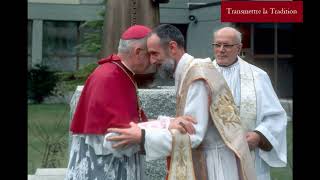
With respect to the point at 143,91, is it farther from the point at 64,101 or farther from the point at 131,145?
the point at 64,101

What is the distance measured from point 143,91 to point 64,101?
21.3m

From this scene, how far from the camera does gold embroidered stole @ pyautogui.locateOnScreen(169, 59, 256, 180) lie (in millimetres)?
3684

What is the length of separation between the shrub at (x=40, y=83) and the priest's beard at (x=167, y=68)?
22.6 metres

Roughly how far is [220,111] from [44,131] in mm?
11823

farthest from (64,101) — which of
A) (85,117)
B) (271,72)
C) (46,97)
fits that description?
(85,117)

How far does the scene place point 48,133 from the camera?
591 inches

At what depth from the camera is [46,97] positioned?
2655 centimetres

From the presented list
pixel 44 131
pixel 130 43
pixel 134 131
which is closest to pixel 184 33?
pixel 44 131

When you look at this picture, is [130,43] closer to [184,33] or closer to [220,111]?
[220,111]

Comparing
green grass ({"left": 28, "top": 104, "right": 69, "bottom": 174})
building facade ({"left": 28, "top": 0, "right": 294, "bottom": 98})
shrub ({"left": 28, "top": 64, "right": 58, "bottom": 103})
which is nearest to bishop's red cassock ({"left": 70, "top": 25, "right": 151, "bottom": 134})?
green grass ({"left": 28, "top": 104, "right": 69, "bottom": 174})

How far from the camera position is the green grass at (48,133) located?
425 inches

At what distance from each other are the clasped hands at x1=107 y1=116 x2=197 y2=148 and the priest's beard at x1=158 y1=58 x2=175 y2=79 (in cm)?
23

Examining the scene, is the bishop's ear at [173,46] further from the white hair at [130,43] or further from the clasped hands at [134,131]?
the clasped hands at [134,131]

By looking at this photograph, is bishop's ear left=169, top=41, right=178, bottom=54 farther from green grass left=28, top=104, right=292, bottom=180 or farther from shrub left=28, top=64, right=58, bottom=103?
shrub left=28, top=64, right=58, bottom=103
